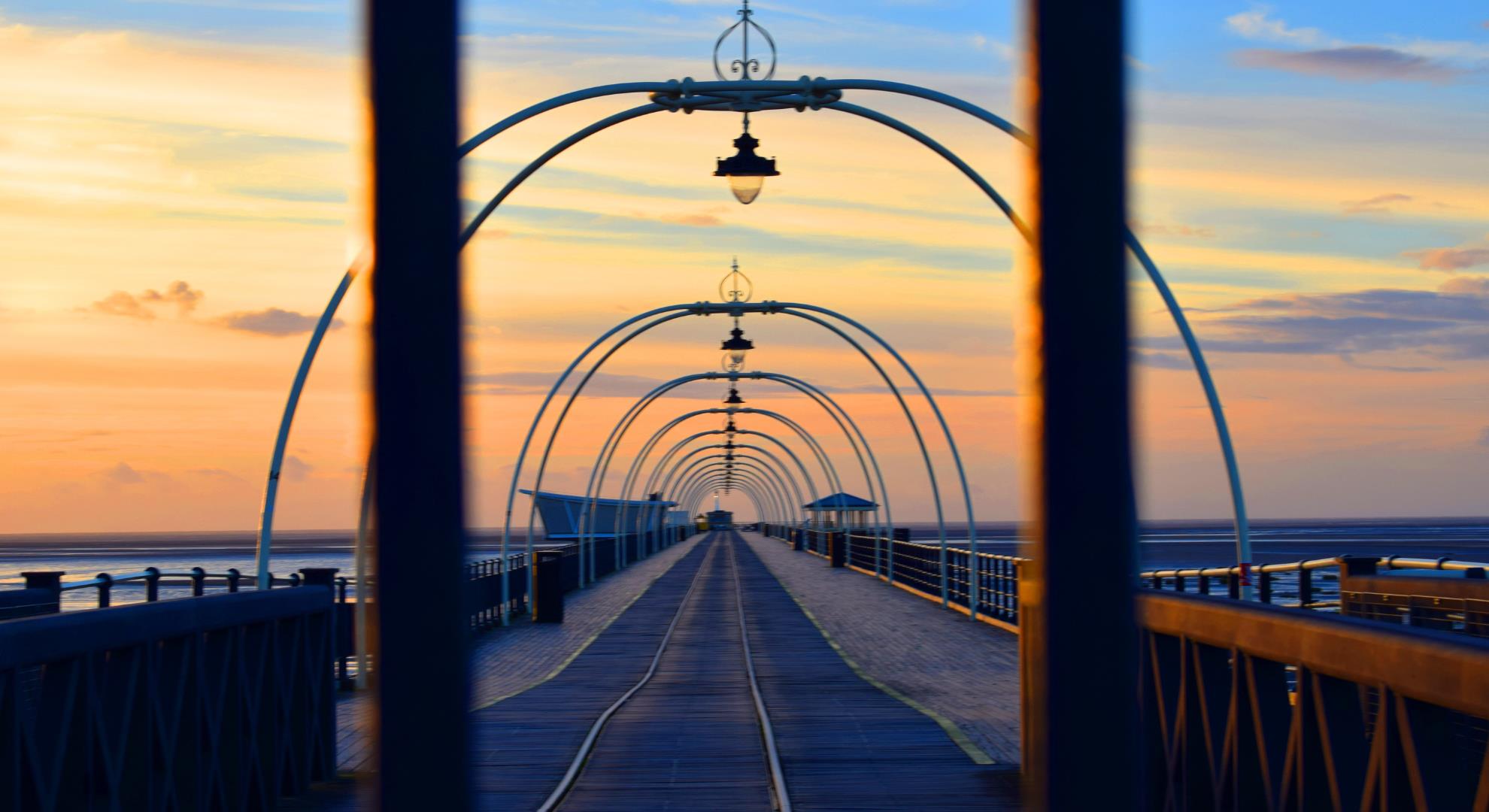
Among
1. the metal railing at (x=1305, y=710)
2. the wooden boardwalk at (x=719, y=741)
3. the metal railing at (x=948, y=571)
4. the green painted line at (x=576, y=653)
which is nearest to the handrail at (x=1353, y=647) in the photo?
the metal railing at (x=1305, y=710)

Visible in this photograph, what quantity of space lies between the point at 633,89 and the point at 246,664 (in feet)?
22.5

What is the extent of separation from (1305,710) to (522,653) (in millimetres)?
18083

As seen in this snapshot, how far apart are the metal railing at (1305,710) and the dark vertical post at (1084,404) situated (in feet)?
6.40

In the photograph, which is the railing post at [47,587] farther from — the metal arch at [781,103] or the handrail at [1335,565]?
the handrail at [1335,565]

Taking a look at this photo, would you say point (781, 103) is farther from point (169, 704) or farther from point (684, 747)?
point (169, 704)

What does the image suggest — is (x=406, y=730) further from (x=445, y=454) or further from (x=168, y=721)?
(x=168, y=721)

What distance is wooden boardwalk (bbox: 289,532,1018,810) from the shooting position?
9.88 m

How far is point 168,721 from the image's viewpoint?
7.14 m

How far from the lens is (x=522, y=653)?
22.3m

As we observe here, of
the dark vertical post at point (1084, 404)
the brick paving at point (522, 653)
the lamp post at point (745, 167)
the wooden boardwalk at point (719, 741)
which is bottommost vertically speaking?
the brick paving at point (522, 653)

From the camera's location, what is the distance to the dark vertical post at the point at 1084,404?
7.38 ft

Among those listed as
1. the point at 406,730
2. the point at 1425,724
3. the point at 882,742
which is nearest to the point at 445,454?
the point at 406,730

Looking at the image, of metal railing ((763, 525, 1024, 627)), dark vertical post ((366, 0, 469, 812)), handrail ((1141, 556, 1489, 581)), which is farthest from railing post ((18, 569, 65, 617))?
dark vertical post ((366, 0, 469, 812))

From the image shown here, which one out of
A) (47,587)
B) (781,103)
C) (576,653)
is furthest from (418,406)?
(576,653)
